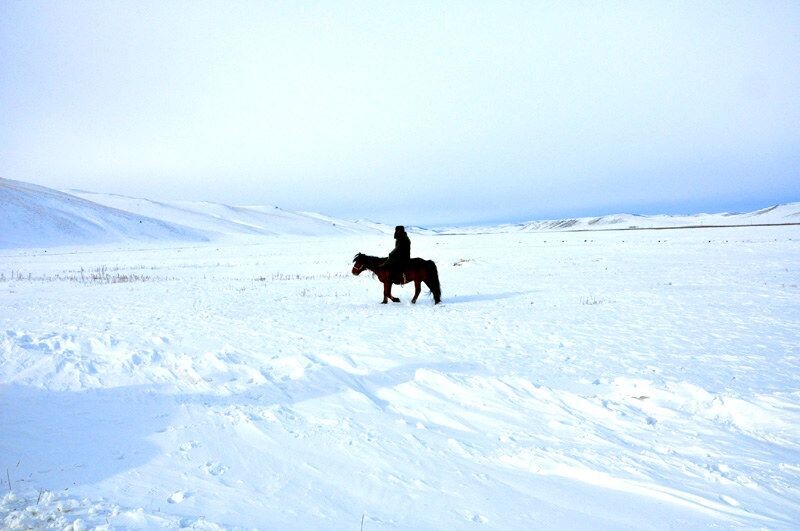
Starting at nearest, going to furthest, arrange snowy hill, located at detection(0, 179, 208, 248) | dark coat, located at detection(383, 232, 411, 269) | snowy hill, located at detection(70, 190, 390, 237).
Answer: dark coat, located at detection(383, 232, 411, 269) < snowy hill, located at detection(0, 179, 208, 248) < snowy hill, located at detection(70, 190, 390, 237)

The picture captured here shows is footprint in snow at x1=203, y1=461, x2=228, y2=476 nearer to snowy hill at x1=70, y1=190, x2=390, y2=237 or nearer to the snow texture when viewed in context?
the snow texture

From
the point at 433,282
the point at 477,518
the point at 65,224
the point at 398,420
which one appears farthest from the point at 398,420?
the point at 65,224

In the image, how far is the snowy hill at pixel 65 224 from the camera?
58.5 m

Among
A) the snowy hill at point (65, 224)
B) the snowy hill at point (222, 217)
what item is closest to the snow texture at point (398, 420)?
the snowy hill at point (65, 224)

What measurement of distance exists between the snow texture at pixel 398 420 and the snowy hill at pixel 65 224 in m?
61.9

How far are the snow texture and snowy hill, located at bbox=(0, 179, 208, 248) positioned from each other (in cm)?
6195

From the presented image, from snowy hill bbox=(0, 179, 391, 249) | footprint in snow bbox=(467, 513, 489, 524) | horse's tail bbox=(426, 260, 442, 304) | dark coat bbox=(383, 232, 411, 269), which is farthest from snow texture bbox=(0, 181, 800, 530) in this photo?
snowy hill bbox=(0, 179, 391, 249)

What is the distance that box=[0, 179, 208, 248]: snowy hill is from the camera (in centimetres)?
5847

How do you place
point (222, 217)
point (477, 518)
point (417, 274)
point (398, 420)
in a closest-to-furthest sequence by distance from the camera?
1. point (477, 518)
2. point (398, 420)
3. point (417, 274)
4. point (222, 217)

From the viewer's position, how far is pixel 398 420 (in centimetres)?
491

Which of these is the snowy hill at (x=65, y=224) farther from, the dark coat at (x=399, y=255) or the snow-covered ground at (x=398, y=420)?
the dark coat at (x=399, y=255)

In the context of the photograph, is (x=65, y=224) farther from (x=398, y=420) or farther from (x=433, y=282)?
(x=398, y=420)

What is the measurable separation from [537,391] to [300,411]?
2959mm

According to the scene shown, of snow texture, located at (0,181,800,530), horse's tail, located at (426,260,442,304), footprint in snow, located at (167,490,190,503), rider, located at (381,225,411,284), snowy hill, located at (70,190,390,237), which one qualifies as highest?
snowy hill, located at (70,190,390,237)
